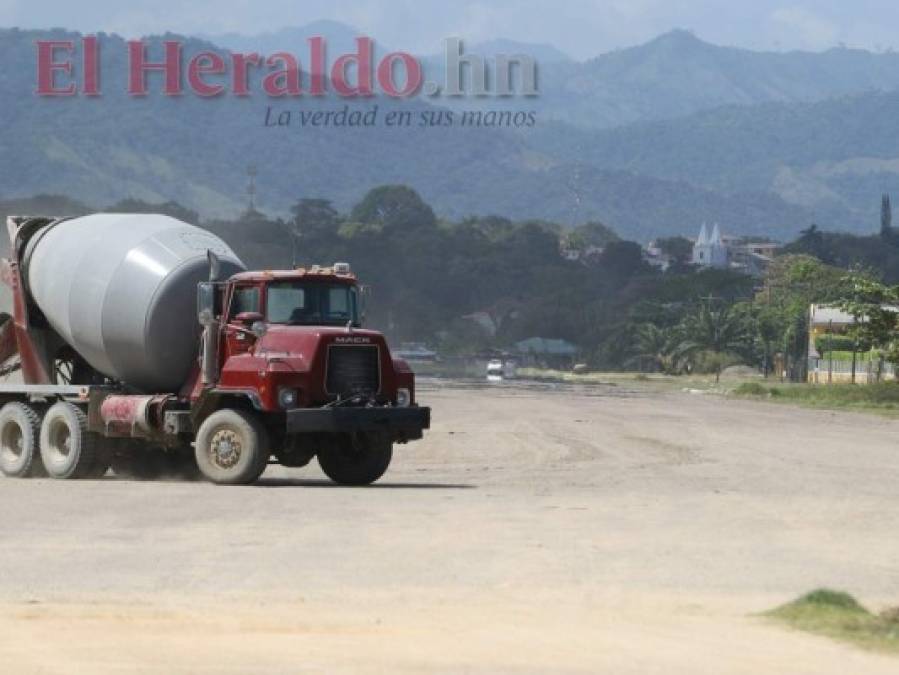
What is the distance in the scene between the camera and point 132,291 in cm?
2952

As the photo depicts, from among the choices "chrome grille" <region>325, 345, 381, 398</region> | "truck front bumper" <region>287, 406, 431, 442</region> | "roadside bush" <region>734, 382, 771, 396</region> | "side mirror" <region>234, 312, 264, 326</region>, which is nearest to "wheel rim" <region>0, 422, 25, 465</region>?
"side mirror" <region>234, 312, 264, 326</region>

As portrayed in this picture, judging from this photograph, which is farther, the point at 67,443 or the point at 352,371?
the point at 67,443

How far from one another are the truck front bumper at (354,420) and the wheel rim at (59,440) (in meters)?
4.80

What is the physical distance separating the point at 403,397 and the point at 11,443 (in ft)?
23.6

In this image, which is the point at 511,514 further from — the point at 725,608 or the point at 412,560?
the point at 725,608

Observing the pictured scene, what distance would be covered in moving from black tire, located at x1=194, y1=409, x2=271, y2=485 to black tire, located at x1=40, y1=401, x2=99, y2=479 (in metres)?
2.66

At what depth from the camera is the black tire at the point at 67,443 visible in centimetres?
3006

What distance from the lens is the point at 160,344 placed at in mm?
29281

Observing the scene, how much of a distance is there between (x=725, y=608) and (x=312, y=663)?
14.1 ft

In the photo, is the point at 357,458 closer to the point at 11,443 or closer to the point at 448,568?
the point at 11,443

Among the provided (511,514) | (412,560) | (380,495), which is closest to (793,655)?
(412,560)

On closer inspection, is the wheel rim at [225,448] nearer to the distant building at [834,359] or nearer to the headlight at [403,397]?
the headlight at [403,397]

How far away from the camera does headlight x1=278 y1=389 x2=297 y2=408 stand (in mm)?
27344

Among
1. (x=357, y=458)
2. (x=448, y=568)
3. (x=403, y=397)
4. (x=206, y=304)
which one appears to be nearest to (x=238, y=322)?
(x=206, y=304)
